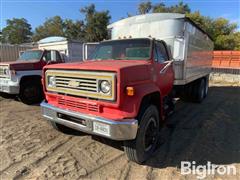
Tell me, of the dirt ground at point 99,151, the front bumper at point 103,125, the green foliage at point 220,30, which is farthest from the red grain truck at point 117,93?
the green foliage at point 220,30

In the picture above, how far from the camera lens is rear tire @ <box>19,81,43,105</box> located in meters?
6.54

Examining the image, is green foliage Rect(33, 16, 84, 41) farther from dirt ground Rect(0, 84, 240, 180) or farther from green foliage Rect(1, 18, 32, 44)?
dirt ground Rect(0, 84, 240, 180)

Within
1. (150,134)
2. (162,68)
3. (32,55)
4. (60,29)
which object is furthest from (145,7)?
(150,134)

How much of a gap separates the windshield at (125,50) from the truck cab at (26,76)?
325cm

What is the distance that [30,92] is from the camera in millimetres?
6770

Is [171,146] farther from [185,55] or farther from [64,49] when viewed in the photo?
[64,49]

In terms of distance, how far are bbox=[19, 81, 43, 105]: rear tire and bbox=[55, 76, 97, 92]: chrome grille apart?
3.88 meters

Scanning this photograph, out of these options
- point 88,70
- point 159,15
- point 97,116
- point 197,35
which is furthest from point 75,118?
point 197,35

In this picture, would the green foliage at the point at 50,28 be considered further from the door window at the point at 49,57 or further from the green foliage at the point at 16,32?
the door window at the point at 49,57

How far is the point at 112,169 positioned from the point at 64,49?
8.80 meters

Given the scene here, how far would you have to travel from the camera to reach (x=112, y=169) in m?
3.02

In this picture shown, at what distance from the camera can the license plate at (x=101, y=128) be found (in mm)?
2689

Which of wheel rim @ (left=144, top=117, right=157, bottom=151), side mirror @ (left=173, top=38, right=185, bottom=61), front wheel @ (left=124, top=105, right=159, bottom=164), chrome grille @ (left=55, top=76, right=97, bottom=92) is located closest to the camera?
chrome grille @ (left=55, top=76, right=97, bottom=92)

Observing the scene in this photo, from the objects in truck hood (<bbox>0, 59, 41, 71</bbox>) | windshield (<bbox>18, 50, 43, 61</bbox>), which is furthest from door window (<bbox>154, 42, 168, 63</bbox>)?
windshield (<bbox>18, 50, 43, 61</bbox>)
